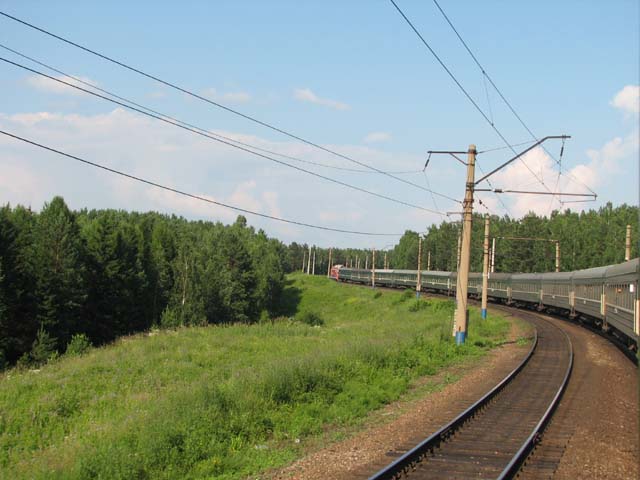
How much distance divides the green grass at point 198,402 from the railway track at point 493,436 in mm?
2445

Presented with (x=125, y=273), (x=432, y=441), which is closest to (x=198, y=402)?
(x=432, y=441)

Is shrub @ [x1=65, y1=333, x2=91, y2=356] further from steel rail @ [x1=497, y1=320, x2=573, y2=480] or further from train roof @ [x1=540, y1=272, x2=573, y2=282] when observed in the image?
Result: steel rail @ [x1=497, y1=320, x2=573, y2=480]

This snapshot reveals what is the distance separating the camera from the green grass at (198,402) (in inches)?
471

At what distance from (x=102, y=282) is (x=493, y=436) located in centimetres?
5712

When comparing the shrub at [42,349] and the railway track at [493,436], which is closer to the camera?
the railway track at [493,436]

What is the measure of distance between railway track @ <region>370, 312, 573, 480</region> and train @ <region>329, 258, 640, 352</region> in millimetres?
4241

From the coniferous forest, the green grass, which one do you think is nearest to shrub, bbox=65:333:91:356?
the coniferous forest

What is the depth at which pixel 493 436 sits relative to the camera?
13.1 meters

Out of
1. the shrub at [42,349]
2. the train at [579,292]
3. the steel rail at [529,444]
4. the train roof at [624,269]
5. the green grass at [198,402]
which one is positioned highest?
the train roof at [624,269]

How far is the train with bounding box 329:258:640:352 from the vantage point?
24203mm

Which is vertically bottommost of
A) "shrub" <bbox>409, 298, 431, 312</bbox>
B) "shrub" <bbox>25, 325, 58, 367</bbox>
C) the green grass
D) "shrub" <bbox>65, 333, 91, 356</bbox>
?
"shrub" <bbox>25, 325, 58, 367</bbox>

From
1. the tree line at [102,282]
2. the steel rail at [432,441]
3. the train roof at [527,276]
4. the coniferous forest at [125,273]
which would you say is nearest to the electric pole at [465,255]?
the steel rail at [432,441]

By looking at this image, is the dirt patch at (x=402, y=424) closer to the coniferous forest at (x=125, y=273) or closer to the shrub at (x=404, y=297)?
the coniferous forest at (x=125, y=273)

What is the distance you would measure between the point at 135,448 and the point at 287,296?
322 ft
